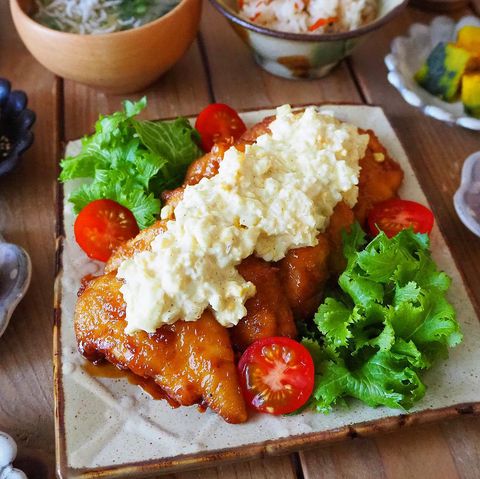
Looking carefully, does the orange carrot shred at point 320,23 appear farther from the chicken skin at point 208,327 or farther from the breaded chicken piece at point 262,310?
the breaded chicken piece at point 262,310

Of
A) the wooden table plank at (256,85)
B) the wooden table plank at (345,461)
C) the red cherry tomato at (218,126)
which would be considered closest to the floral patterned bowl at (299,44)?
the wooden table plank at (256,85)

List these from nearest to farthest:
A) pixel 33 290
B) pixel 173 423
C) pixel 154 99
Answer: pixel 173 423, pixel 33 290, pixel 154 99

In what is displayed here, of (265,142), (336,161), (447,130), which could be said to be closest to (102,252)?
(265,142)

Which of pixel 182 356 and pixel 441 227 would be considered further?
pixel 441 227

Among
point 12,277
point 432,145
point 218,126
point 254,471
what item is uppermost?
point 218,126

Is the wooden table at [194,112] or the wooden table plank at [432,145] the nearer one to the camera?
the wooden table at [194,112]

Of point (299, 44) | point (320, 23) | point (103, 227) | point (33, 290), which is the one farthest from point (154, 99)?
point (33, 290)

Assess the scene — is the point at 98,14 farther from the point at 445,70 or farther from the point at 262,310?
the point at 262,310
